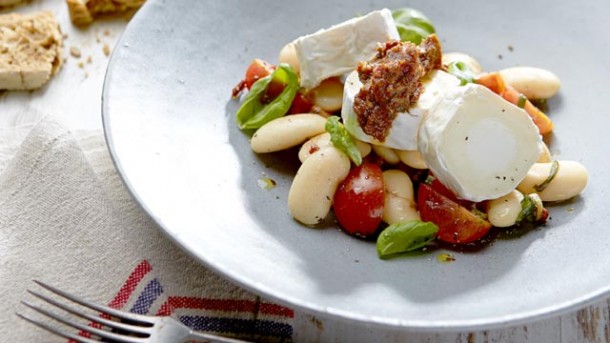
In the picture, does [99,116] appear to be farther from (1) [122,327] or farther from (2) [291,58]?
(1) [122,327]

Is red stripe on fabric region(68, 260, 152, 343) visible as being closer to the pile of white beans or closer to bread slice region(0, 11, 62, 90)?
the pile of white beans

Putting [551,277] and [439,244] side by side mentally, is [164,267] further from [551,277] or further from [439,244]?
[551,277]

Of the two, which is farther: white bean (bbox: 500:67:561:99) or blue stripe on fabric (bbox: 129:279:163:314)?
white bean (bbox: 500:67:561:99)

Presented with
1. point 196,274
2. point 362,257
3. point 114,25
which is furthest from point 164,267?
point 114,25

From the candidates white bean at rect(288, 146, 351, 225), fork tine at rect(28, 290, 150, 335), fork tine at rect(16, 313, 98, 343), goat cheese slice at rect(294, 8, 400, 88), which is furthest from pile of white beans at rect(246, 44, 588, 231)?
fork tine at rect(16, 313, 98, 343)

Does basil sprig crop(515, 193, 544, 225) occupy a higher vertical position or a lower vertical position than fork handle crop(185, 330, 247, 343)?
higher

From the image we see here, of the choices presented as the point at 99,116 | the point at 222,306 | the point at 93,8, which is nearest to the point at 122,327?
the point at 222,306
